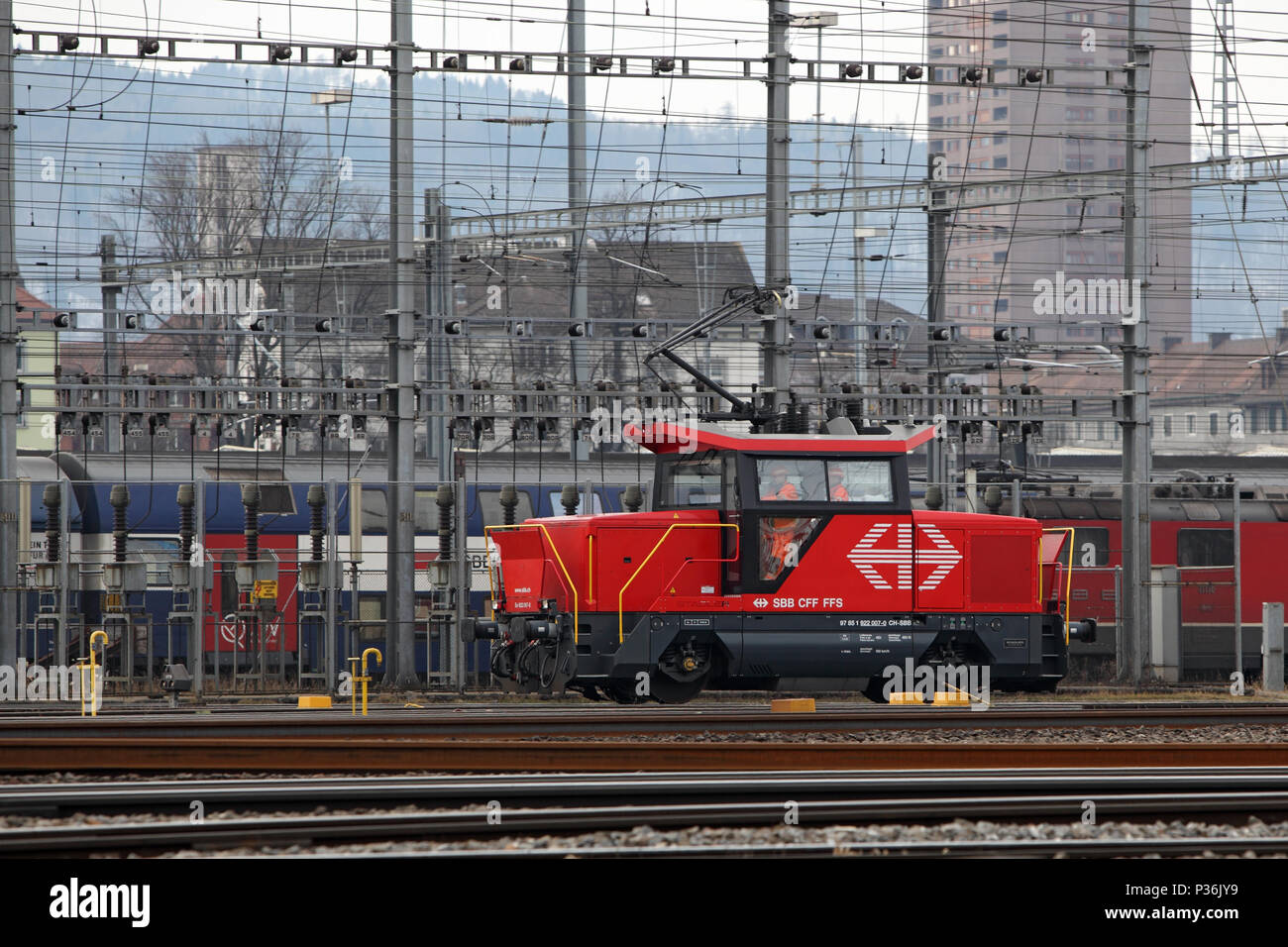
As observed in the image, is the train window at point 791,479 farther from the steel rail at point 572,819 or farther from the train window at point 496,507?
the train window at point 496,507

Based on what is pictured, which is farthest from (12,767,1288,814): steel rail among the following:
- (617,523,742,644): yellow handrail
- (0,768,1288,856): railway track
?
(617,523,742,644): yellow handrail

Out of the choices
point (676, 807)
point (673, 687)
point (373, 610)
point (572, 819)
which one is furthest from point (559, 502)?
point (572, 819)

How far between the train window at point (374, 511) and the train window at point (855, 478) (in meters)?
9.87

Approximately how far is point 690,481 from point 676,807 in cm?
838

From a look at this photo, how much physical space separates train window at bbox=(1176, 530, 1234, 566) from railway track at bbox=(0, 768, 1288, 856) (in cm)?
1573

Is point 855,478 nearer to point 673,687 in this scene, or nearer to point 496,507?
point 673,687

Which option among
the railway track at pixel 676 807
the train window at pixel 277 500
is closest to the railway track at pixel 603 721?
the railway track at pixel 676 807

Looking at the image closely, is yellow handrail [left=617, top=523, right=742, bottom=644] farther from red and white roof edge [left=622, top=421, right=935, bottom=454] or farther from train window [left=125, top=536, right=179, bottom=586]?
train window [left=125, top=536, right=179, bottom=586]

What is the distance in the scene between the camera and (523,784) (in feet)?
27.6

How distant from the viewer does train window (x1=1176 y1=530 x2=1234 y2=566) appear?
2425 cm

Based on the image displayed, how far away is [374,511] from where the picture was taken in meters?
23.5

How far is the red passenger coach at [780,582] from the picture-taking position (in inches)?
604

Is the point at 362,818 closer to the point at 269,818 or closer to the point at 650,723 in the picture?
the point at 269,818
